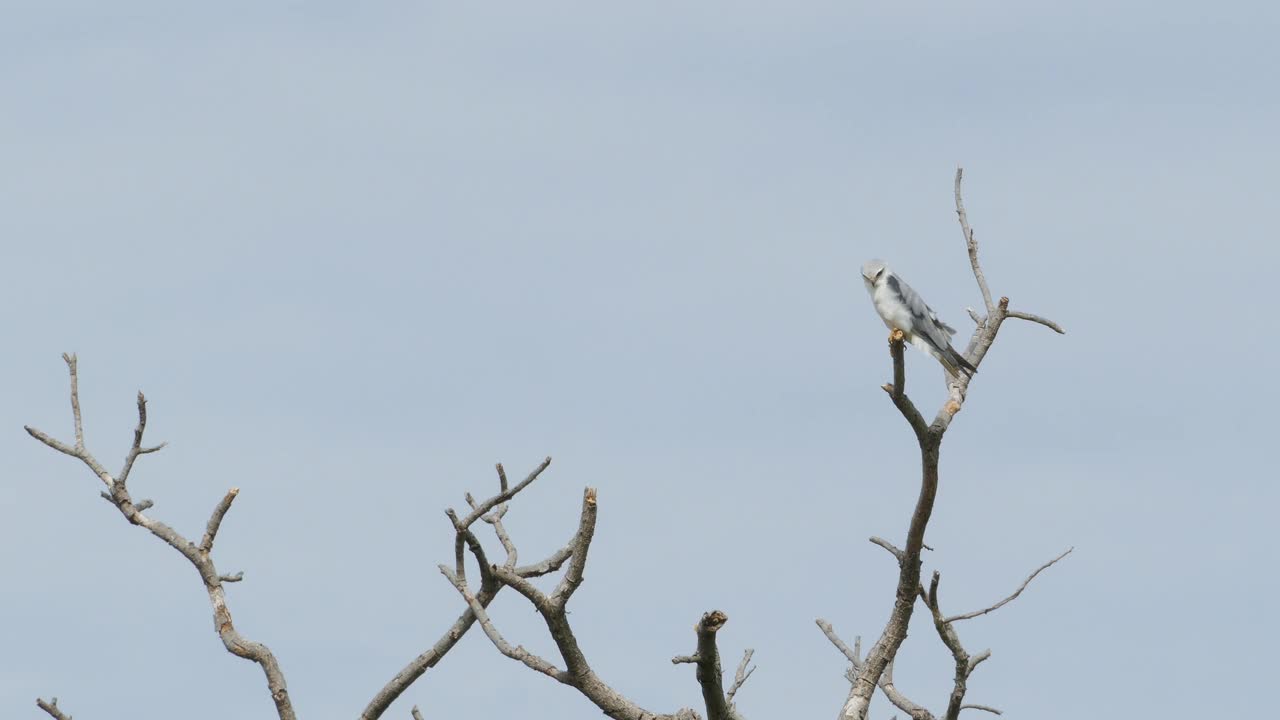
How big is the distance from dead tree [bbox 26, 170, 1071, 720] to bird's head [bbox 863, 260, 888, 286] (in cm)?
169

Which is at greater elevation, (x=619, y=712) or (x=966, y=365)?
(x=966, y=365)

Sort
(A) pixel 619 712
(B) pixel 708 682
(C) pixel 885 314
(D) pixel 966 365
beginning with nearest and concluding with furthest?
(B) pixel 708 682 < (A) pixel 619 712 < (D) pixel 966 365 < (C) pixel 885 314

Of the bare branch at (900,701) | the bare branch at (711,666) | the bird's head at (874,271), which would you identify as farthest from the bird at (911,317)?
the bare branch at (711,666)

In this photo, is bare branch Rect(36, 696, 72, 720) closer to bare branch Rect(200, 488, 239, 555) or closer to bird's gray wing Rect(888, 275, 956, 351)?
bare branch Rect(200, 488, 239, 555)

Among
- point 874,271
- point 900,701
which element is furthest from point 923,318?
point 900,701

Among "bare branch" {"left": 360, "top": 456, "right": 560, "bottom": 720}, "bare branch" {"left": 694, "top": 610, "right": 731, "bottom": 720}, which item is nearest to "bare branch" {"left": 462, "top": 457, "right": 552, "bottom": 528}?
"bare branch" {"left": 360, "top": 456, "right": 560, "bottom": 720}

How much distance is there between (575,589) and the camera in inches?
348

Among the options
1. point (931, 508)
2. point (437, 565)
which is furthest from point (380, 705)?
point (931, 508)

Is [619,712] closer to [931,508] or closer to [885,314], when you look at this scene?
[931,508]

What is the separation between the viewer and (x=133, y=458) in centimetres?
1206

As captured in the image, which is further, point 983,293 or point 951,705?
point 983,293

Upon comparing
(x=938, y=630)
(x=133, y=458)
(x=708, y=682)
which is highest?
(x=133, y=458)

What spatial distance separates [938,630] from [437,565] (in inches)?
158

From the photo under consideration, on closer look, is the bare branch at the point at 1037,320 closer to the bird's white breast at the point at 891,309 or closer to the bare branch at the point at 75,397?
the bird's white breast at the point at 891,309
